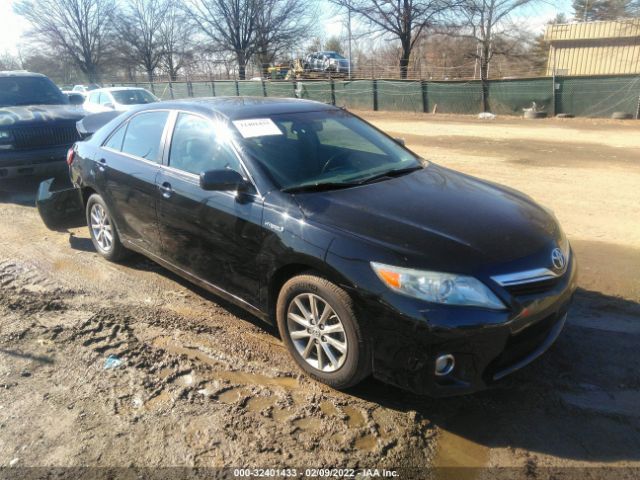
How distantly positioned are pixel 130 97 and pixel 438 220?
14.9 metres

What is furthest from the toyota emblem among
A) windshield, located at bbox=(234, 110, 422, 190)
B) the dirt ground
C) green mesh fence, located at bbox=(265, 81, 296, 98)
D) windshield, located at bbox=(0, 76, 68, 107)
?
green mesh fence, located at bbox=(265, 81, 296, 98)

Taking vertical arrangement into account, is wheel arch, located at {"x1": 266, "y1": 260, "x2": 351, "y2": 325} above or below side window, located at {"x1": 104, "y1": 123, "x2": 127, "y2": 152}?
below

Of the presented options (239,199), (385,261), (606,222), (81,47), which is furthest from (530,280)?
(81,47)

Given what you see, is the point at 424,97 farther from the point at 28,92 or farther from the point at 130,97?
the point at 28,92

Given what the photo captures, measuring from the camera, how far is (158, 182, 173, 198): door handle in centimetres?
396

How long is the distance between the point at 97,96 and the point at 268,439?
1586cm

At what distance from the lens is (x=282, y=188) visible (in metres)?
3.29

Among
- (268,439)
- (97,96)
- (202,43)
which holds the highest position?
(202,43)

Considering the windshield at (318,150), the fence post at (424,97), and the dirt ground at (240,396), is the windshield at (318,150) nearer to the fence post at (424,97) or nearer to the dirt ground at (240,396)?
the dirt ground at (240,396)

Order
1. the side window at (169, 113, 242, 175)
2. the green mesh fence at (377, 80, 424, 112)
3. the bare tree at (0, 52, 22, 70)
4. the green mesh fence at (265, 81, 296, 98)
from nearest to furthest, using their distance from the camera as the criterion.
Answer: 1. the side window at (169, 113, 242, 175)
2. the green mesh fence at (377, 80, 424, 112)
3. the green mesh fence at (265, 81, 296, 98)
4. the bare tree at (0, 52, 22, 70)

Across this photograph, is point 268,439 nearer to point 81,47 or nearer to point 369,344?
point 369,344

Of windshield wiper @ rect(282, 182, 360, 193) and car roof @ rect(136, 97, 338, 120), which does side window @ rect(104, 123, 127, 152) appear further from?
windshield wiper @ rect(282, 182, 360, 193)

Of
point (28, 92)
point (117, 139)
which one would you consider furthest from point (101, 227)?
point (28, 92)

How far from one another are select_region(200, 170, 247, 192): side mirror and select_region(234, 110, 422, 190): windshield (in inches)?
8.2
